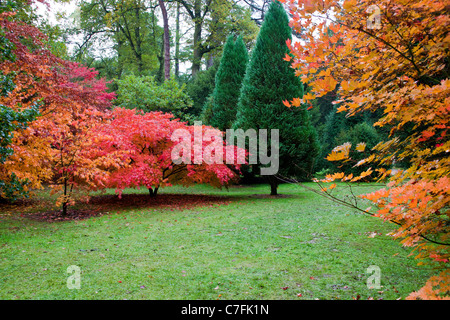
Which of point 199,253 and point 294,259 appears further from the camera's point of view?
point 199,253

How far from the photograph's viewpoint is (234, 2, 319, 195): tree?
1016 centimetres

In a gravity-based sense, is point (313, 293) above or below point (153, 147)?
below

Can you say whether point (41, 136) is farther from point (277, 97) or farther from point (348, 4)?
point (277, 97)

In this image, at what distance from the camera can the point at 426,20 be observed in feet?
7.50

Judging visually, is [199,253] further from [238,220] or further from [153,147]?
[153,147]

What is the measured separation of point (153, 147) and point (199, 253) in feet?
17.6

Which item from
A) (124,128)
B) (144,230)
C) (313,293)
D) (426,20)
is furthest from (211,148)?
(426,20)

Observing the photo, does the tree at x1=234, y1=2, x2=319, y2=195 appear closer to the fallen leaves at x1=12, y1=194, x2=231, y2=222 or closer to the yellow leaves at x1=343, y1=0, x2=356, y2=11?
the fallen leaves at x1=12, y1=194, x2=231, y2=222

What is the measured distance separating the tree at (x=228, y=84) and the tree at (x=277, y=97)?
13.2 feet

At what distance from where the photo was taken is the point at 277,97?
33.6 feet

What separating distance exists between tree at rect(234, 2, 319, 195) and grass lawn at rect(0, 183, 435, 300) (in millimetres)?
3259

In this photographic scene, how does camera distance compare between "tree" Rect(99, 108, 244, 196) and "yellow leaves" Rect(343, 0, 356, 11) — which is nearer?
"yellow leaves" Rect(343, 0, 356, 11)

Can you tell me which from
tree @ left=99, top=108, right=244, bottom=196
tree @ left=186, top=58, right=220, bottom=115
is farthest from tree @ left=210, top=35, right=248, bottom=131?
tree @ left=99, top=108, right=244, bottom=196

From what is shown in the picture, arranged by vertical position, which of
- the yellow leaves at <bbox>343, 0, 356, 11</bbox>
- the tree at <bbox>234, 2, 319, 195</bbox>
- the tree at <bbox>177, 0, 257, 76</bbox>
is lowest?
the yellow leaves at <bbox>343, 0, 356, 11</bbox>
